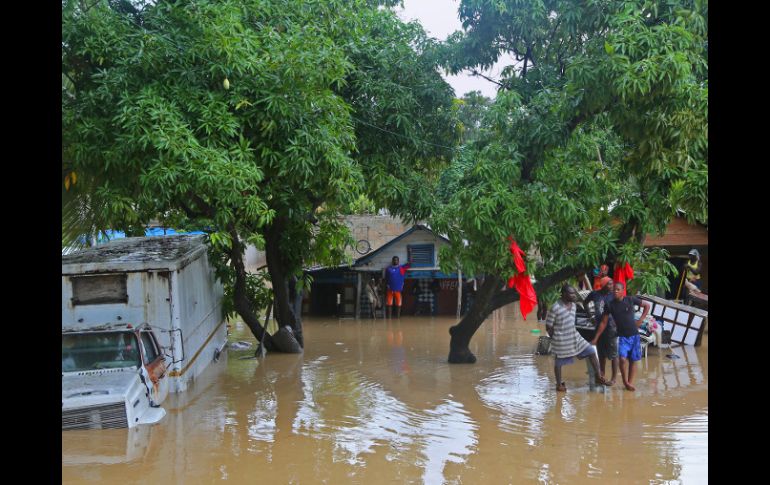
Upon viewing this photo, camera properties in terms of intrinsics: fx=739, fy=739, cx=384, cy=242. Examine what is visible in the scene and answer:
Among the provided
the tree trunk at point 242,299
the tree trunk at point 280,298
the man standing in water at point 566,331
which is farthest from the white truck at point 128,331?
the man standing in water at point 566,331

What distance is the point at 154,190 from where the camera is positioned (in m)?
9.54

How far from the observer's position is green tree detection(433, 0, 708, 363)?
9297 mm

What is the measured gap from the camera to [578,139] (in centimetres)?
1121

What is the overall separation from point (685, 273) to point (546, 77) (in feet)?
26.9

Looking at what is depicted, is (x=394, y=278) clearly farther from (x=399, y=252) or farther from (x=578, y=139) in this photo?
(x=578, y=139)

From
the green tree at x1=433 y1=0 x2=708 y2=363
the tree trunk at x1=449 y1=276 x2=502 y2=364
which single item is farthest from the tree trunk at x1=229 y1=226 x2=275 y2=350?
the green tree at x1=433 y1=0 x2=708 y2=363

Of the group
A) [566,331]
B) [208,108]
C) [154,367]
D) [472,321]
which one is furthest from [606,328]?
[208,108]

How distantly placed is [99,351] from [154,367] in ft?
2.39

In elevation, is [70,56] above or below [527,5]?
below

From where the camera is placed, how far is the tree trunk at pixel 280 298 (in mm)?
14156

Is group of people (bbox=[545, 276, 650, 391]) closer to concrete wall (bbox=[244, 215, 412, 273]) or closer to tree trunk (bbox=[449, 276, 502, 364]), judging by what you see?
tree trunk (bbox=[449, 276, 502, 364])

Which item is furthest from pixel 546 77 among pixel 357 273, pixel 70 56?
pixel 357 273

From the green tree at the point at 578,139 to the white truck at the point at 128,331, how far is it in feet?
13.4
